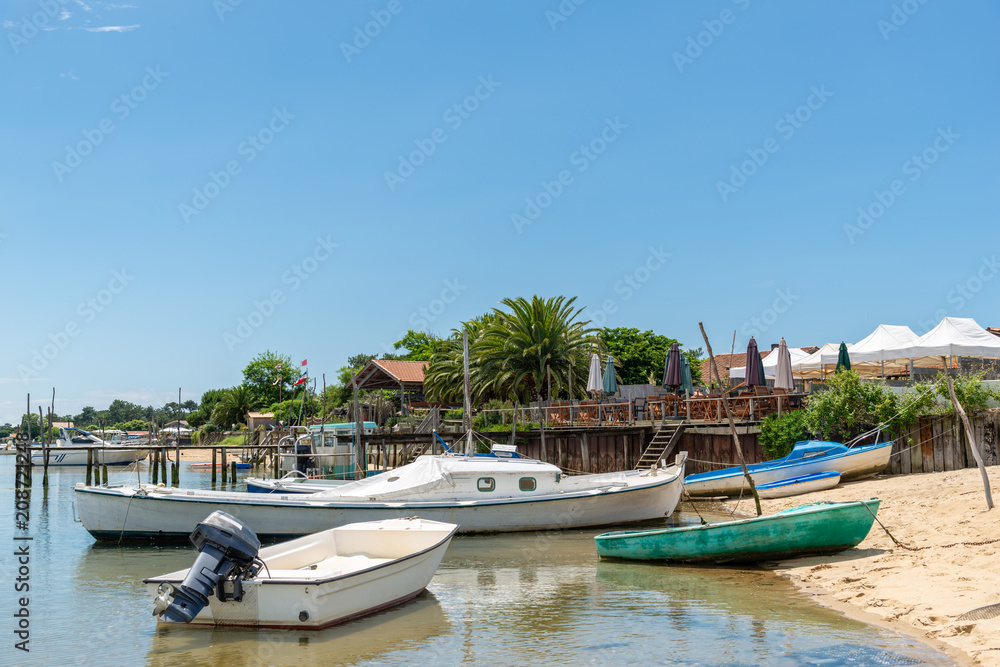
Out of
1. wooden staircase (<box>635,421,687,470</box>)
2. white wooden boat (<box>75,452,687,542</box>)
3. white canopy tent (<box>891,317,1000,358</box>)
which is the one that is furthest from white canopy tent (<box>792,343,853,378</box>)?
white wooden boat (<box>75,452,687,542</box>)

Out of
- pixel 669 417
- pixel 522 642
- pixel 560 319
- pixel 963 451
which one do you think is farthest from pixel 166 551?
pixel 560 319

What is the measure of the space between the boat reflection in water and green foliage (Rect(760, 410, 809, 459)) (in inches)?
632

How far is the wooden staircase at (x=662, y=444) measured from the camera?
27.9m

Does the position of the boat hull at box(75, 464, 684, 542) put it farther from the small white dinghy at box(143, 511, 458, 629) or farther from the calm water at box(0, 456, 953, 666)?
the small white dinghy at box(143, 511, 458, 629)

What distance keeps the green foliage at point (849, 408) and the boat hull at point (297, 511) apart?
668 cm

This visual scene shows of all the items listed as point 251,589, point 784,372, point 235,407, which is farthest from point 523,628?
point 235,407

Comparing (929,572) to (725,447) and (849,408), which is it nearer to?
(849,408)

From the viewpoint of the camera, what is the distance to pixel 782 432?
81.4ft

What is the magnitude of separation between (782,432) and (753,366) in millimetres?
3640

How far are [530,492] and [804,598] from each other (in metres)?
9.79

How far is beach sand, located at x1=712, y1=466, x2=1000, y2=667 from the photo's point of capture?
930cm

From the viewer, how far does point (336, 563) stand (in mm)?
13703

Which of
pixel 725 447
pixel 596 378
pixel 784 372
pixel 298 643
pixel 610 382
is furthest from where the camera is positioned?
pixel 596 378

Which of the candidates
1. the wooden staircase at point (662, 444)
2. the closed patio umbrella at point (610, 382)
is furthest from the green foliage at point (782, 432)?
the closed patio umbrella at point (610, 382)
